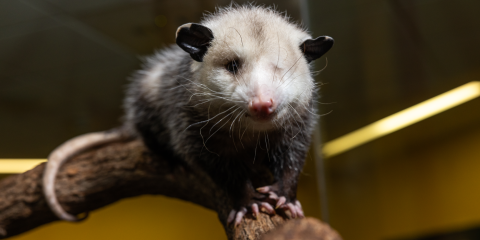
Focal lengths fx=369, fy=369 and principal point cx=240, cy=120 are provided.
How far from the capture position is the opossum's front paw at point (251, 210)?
1.38 metres

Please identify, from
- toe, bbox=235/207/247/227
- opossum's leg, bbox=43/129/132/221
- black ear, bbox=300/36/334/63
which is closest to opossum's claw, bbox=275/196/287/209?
toe, bbox=235/207/247/227

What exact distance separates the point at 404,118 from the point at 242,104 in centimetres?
150

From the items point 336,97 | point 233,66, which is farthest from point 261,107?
point 336,97

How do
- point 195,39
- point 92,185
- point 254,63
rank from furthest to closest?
point 92,185 → point 195,39 → point 254,63

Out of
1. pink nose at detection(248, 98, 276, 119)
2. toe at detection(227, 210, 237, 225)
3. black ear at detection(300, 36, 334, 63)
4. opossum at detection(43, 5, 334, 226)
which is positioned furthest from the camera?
toe at detection(227, 210, 237, 225)

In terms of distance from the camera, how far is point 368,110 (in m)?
2.37

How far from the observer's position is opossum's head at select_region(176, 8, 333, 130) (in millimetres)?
1109

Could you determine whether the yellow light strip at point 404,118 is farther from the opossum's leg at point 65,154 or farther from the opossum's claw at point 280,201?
the opossum's leg at point 65,154

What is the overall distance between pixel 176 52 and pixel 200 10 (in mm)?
268

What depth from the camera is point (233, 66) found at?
4.01 feet

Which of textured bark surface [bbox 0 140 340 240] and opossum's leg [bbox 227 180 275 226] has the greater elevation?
textured bark surface [bbox 0 140 340 240]

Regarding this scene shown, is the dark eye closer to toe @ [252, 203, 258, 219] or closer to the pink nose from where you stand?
the pink nose

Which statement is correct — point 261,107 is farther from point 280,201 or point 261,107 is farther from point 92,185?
point 92,185

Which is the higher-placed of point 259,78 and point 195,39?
point 195,39
